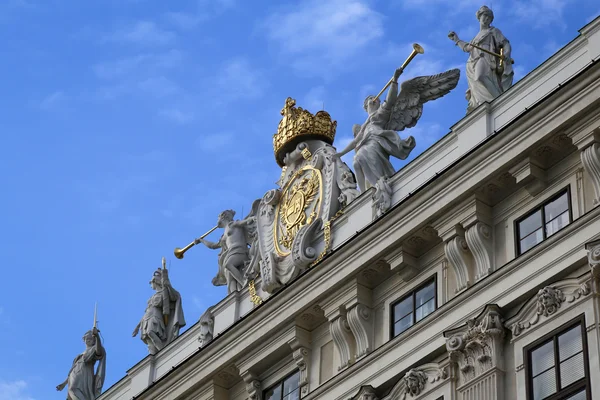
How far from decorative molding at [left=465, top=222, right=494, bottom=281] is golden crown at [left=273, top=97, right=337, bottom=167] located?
680 cm

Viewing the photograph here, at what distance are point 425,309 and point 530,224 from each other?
244 centimetres

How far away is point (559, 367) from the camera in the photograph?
24.8 m

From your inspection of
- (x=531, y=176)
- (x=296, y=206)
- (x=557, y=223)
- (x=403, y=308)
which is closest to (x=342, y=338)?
(x=403, y=308)

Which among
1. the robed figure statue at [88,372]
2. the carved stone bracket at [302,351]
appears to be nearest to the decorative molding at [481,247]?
the carved stone bracket at [302,351]

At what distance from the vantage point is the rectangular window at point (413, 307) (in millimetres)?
28188

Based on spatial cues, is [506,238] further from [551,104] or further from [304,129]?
[304,129]

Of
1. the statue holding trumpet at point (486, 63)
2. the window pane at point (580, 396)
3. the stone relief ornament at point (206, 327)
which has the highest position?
the statue holding trumpet at point (486, 63)

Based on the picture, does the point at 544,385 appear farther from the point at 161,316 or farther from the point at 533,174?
the point at 161,316

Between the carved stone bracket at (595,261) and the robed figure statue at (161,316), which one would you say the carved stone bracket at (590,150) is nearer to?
the carved stone bracket at (595,261)

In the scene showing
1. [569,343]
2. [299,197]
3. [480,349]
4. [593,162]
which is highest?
[299,197]

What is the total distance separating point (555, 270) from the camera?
25578 mm

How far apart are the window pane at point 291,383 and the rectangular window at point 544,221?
5.36 metres

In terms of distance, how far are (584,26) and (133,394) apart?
40.7 feet

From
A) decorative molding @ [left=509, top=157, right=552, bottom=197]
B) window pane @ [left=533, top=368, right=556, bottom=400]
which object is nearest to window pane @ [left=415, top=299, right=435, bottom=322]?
decorative molding @ [left=509, top=157, right=552, bottom=197]
